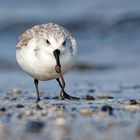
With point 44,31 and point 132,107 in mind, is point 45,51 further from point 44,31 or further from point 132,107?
point 132,107

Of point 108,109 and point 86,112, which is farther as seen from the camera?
point 108,109

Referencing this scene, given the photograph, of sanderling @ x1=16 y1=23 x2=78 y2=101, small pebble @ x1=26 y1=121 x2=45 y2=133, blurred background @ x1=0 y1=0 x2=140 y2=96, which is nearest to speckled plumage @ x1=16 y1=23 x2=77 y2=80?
sanderling @ x1=16 y1=23 x2=78 y2=101

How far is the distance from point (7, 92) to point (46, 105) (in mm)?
2594

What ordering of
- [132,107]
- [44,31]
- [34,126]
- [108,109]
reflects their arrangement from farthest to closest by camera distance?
1. [44,31]
2. [132,107]
3. [108,109]
4. [34,126]

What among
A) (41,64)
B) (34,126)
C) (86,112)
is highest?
(41,64)

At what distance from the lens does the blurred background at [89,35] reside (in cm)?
1250

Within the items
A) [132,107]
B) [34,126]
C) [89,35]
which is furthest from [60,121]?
[89,35]

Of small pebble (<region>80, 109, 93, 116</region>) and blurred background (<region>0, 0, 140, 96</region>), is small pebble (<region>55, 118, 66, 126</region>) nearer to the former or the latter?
small pebble (<region>80, 109, 93, 116</region>)

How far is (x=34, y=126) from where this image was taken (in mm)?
6000

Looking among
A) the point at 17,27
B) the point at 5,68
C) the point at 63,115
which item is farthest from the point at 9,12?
the point at 63,115

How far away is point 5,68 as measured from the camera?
14391 mm

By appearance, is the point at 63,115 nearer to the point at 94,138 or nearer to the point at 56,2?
the point at 94,138

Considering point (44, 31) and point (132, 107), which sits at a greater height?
point (44, 31)

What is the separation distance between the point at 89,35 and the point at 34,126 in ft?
42.5
